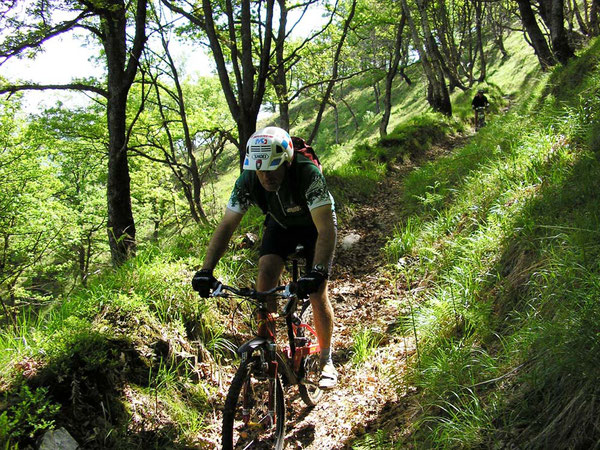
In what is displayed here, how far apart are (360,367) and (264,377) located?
5.15 ft

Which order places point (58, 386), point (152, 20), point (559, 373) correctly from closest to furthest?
1. point (559, 373)
2. point (58, 386)
3. point (152, 20)

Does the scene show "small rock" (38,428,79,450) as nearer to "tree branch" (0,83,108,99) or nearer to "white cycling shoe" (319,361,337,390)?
"white cycling shoe" (319,361,337,390)

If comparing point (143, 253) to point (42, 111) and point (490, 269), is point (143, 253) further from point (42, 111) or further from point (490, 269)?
point (42, 111)

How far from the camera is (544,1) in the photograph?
12.9 meters

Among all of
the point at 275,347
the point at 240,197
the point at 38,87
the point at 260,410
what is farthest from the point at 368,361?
the point at 38,87

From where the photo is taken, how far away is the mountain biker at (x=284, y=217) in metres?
3.29

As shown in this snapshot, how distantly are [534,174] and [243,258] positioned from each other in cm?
422

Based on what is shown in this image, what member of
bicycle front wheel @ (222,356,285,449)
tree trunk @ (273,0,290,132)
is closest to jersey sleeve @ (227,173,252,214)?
bicycle front wheel @ (222,356,285,449)

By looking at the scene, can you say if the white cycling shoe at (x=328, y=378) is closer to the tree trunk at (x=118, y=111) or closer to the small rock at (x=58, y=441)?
the small rock at (x=58, y=441)

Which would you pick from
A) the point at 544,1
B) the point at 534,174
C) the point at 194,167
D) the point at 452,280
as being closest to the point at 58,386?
the point at 452,280

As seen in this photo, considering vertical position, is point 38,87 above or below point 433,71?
above

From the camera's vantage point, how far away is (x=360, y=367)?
14.8 ft

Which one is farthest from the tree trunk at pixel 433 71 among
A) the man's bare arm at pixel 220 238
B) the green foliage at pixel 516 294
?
the man's bare arm at pixel 220 238

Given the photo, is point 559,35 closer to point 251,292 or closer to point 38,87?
point 251,292
